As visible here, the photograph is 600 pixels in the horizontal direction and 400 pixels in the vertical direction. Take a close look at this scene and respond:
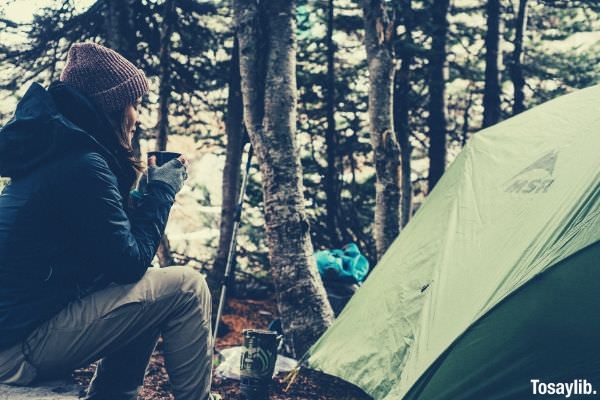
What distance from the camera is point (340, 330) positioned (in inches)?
175

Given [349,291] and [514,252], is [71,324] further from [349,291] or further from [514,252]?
[349,291]

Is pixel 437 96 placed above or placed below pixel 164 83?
below

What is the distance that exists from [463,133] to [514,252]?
27.9 feet

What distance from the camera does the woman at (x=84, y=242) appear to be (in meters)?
2.58

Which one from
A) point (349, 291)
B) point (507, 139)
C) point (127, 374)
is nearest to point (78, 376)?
point (127, 374)

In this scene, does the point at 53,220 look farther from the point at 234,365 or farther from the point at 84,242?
the point at 234,365

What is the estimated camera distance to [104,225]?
260 cm

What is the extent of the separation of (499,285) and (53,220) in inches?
88.6

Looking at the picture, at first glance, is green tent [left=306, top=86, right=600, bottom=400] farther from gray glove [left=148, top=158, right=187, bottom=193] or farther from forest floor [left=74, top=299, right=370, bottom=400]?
gray glove [left=148, top=158, right=187, bottom=193]

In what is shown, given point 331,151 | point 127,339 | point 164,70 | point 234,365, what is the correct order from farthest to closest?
point 331,151, point 164,70, point 234,365, point 127,339

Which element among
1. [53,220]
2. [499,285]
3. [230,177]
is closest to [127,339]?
[53,220]

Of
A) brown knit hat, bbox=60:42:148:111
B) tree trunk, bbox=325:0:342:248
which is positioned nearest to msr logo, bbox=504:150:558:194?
brown knit hat, bbox=60:42:148:111

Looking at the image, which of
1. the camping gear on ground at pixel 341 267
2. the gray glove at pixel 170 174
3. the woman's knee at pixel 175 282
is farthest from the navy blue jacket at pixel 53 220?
the camping gear on ground at pixel 341 267

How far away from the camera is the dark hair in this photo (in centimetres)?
294
